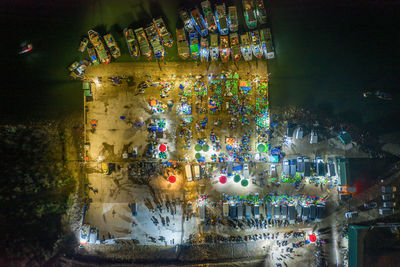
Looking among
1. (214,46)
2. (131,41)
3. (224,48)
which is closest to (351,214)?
(224,48)

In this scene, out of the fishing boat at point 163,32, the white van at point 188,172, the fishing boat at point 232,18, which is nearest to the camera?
the white van at point 188,172

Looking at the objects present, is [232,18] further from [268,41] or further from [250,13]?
[268,41]

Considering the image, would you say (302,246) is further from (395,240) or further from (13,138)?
(13,138)

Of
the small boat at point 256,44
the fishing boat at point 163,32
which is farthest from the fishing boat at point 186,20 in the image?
the small boat at point 256,44

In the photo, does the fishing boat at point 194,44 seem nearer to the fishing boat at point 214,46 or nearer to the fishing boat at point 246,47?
the fishing boat at point 214,46

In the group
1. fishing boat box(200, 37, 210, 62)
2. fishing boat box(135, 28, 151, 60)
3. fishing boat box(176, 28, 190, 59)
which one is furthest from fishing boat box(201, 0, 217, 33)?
fishing boat box(135, 28, 151, 60)

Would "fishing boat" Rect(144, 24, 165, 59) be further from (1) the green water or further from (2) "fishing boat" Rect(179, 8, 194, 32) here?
(2) "fishing boat" Rect(179, 8, 194, 32)
